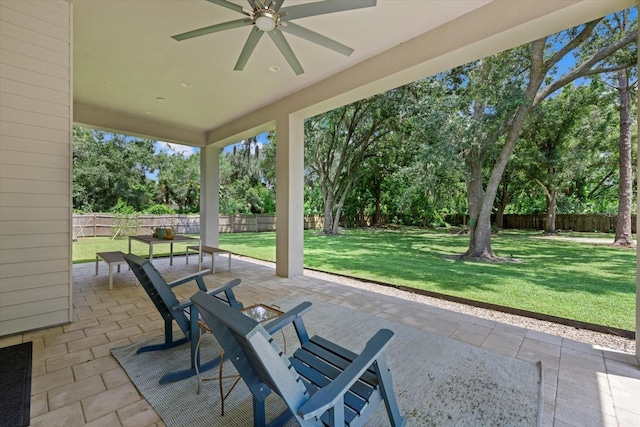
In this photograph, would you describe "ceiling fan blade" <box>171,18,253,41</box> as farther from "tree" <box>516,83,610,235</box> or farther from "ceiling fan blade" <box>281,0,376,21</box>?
"tree" <box>516,83,610,235</box>

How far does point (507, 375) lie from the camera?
82.3 inches

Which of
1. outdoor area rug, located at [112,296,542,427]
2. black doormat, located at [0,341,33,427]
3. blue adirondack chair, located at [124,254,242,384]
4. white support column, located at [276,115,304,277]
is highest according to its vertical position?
white support column, located at [276,115,304,277]

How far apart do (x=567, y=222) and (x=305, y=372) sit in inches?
799

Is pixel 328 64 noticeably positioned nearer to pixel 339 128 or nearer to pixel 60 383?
pixel 60 383

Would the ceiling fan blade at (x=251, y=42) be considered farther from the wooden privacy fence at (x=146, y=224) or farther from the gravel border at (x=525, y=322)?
the wooden privacy fence at (x=146, y=224)

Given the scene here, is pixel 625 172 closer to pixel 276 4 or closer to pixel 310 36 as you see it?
pixel 310 36

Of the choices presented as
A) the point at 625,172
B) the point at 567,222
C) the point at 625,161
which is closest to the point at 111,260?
the point at 625,172

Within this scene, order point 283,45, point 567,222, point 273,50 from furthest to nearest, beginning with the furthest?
1. point 567,222
2. point 273,50
3. point 283,45

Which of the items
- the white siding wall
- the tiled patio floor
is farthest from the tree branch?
the white siding wall

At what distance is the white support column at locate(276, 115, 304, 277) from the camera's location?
4945mm

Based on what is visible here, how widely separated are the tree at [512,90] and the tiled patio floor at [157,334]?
4870 mm

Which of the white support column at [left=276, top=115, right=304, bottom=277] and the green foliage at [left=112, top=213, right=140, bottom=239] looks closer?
the white support column at [left=276, top=115, right=304, bottom=277]

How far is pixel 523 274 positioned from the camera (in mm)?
5773

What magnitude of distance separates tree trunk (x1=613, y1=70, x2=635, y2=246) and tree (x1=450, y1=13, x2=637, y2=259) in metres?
4.53
